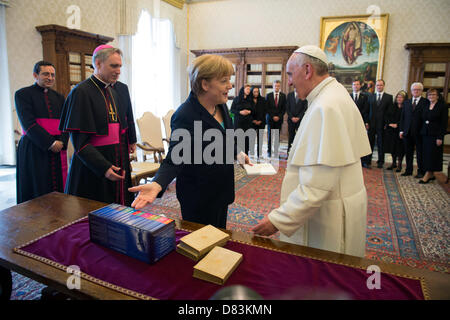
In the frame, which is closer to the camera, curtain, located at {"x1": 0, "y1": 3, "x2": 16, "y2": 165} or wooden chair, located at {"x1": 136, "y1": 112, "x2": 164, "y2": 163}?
wooden chair, located at {"x1": 136, "y1": 112, "x2": 164, "y2": 163}

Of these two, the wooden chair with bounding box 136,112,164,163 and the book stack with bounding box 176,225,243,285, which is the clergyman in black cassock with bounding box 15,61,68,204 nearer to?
the wooden chair with bounding box 136,112,164,163

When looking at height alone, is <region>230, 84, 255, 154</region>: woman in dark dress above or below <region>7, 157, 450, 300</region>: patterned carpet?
above

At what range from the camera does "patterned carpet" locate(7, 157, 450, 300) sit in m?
3.19

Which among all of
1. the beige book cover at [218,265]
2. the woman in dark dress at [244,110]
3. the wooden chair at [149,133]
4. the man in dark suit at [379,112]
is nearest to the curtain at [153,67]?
the woman in dark dress at [244,110]

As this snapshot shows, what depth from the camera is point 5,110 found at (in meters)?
6.33

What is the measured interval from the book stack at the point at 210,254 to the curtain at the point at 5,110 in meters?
6.50

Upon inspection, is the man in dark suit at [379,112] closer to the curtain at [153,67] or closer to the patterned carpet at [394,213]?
the patterned carpet at [394,213]

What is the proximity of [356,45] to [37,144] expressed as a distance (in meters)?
9.35

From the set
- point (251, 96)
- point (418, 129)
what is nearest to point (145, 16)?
point (251, 96)

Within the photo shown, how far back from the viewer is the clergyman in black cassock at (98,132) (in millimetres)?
2455

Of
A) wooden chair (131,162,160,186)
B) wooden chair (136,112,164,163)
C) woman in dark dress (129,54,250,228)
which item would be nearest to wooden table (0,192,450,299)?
woman in dark dress (129,54,250,228)

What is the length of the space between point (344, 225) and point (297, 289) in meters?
0.63

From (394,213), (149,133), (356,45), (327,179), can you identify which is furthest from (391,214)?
(356,45)

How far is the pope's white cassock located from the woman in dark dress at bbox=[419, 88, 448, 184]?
211 inches
